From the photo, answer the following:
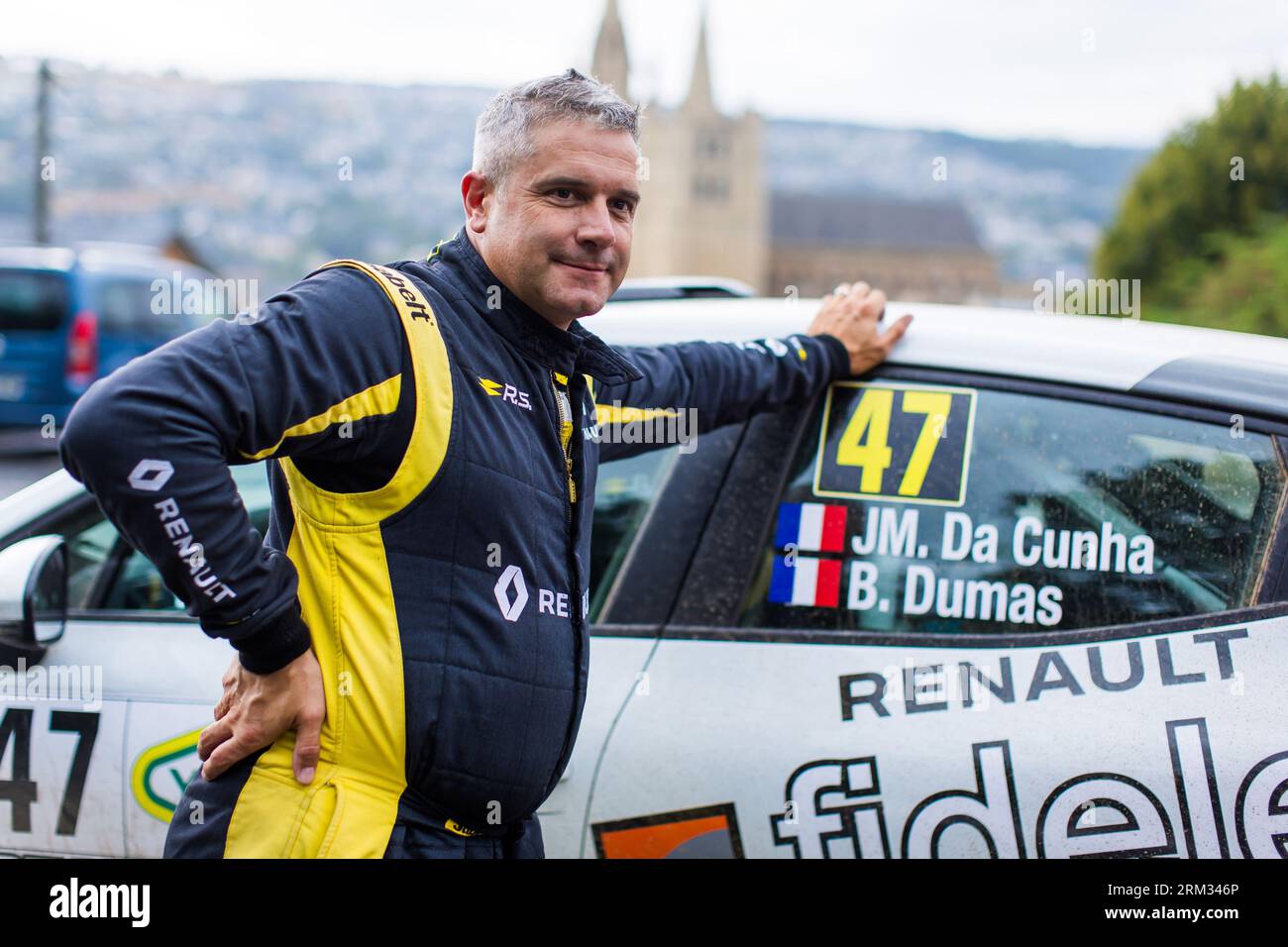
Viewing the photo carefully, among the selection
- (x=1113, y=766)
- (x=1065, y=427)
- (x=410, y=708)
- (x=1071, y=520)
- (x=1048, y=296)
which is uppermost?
(x=1048, y=296)

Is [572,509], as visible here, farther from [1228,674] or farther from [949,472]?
[1228,674]

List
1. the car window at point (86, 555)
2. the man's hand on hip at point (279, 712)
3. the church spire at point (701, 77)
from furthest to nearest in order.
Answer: the church spire at point (701, 77) → the car window at point (86, 555) → the man's hand on hip at point (279, 712)

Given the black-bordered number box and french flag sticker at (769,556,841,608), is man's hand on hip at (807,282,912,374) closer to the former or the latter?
the black-bordered number box

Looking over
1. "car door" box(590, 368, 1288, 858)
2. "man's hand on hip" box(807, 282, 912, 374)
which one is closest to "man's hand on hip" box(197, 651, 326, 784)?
"car door" box(590, 368, 1288, 858)

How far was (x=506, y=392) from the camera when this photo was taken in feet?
6.23

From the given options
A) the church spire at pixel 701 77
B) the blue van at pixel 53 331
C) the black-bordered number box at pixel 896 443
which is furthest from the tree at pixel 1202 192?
the church spire at pixel 701 77

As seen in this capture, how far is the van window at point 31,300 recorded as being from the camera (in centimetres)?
1350

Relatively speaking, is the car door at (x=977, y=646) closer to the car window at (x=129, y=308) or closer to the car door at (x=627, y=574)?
the car door at (x=627, y=574)

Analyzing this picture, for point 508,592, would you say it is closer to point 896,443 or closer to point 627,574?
point 627,574

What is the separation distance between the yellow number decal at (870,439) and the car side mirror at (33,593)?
1517mm

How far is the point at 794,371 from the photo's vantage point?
2.39 metres

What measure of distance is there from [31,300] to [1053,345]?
1373cm
